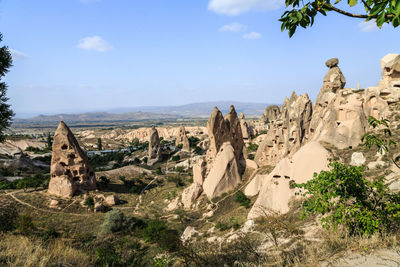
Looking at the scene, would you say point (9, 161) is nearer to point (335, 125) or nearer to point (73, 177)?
point (73, 177)

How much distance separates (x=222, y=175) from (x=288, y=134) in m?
8.48

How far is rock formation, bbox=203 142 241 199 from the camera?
76.4 ft

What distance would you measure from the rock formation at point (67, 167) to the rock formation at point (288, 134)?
20718mm

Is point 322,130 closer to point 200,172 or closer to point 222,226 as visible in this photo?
point 222,226

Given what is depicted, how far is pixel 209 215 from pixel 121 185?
1620 cm

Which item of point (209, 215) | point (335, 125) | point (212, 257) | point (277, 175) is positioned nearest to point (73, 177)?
point (209, 215)

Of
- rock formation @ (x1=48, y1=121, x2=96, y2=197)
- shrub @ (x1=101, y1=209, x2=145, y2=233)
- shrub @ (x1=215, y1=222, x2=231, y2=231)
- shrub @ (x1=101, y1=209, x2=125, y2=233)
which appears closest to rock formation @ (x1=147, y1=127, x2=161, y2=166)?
rock formation @ (x1=48, y1=121, x2=96, y2=197)

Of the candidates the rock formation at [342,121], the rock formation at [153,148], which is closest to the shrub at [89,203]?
the rock formation at [342,121]

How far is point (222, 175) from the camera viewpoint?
930 inches

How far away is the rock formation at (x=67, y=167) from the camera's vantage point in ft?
82.7

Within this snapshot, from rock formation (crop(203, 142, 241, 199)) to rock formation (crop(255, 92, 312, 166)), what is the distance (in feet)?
16.2

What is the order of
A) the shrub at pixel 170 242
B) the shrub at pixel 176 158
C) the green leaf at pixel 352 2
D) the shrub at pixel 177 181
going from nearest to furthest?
the green leaf at pixel 352 2
the shrub at pixel 170 242
the shrub at pixel 177 181
the shrub at pixel 176 158

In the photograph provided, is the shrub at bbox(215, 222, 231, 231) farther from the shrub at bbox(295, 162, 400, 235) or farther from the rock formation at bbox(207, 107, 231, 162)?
the shrub at bbox(295, 162, 400, 235)

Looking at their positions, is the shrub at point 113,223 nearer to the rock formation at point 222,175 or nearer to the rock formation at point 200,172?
the rock formation at point 222,175
